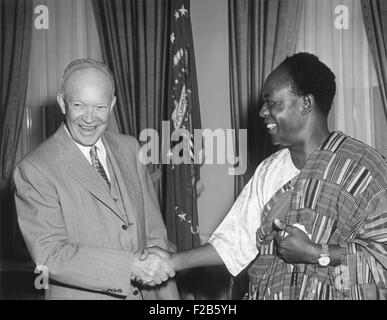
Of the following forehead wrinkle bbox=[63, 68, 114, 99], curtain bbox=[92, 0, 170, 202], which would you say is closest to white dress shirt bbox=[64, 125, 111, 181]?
Answer: forehead wrinkle bbox=[63, 68, 114, 99]

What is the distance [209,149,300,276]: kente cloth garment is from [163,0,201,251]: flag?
76.2 inches

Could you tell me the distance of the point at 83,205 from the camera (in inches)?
79.9

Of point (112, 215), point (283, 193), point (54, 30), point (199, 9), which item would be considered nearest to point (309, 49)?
point (199, 9)

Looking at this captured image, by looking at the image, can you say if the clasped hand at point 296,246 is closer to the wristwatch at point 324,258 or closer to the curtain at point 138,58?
the wristwatch at point 324,258

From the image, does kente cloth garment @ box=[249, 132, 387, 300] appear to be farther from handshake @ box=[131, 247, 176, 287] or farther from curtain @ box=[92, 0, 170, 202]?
curtain @ box=[92, 0, 170, 202]

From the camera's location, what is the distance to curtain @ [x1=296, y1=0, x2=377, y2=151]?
186 inches

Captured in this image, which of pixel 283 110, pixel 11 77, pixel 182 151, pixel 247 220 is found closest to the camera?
pixel 283 110

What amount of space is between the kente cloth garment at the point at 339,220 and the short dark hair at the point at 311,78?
0.58 feet

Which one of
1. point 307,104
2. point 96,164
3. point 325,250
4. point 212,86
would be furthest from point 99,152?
point 212,86

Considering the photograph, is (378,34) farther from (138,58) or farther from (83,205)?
(83,205)

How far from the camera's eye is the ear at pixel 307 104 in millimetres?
2091

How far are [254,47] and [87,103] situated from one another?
281 cm

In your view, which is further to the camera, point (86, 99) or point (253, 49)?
point (253, 49)
